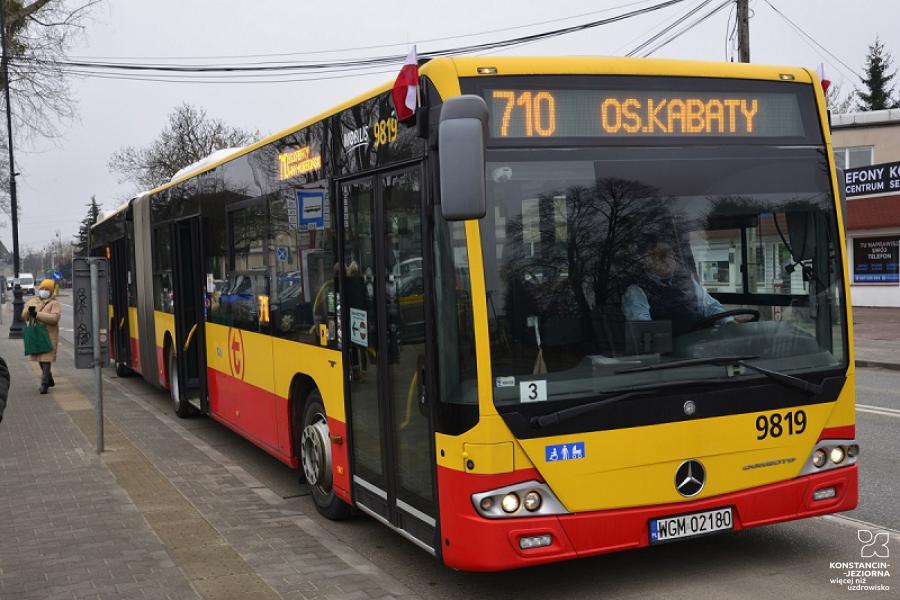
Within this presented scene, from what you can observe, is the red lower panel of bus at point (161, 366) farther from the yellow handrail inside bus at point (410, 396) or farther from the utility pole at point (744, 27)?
the utility pole at point (744, 27)

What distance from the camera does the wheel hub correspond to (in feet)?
22.1

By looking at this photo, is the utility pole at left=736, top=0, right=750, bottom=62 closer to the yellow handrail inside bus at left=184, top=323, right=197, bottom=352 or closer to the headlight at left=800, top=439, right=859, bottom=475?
the yellow handrail inside bus at left=184, top=323, right=197, bottom=352

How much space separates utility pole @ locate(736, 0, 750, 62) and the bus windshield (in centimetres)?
1479

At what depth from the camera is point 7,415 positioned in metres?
12.1

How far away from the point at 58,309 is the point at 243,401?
767 centimetres

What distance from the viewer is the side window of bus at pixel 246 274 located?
26.5 ft

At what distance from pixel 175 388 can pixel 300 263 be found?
5.96 meters

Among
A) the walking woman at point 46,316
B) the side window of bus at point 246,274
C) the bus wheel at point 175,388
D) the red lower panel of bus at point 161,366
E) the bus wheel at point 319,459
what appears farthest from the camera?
the walking woman at point 46,316

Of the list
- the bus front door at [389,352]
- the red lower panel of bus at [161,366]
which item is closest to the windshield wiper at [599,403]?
the bus front door at [389,352]

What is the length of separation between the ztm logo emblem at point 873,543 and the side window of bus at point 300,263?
367 centimetres

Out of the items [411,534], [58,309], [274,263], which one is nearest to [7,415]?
[58,309]

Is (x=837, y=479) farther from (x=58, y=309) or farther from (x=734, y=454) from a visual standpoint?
(x=58, y=309)

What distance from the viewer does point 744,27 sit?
1909cm

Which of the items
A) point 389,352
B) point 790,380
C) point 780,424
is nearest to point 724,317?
point 790,380
